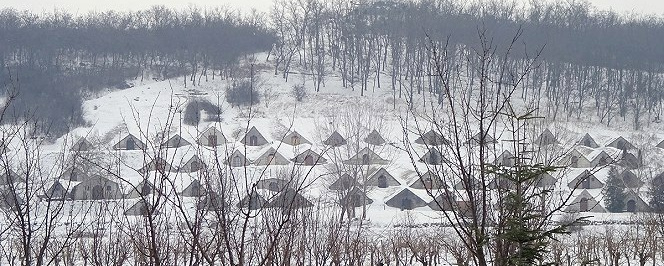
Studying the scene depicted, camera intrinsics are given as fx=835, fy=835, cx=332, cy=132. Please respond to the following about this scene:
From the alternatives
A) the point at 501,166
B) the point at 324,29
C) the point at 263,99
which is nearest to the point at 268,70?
the point at 263,99

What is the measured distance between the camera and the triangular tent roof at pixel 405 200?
30.6m

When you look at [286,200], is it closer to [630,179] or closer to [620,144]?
[630,179]

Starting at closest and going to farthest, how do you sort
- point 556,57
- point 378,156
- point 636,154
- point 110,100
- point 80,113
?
point 378,156, point 636,154, point 80,113, point 110,100, point 556,57

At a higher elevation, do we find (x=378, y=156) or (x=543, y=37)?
(x=543, y=37)

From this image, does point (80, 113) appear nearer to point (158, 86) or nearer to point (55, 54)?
point (158, 86)

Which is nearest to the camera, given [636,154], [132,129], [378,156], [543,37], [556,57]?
[378,156]

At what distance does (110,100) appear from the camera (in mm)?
50094

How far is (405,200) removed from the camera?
30.8 m

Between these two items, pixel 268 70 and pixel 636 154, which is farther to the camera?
pixel 268 70

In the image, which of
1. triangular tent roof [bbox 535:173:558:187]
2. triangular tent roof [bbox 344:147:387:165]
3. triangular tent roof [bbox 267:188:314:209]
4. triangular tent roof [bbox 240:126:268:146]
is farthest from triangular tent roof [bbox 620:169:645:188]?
triangular tent roof [bbox 267:188:314:209]

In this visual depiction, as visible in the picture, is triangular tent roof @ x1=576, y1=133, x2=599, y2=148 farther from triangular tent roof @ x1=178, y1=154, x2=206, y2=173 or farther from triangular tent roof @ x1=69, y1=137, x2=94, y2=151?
triangular tent roof @ x1=69, y1=137, x2=94, y2=151

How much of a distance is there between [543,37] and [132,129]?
121 feet

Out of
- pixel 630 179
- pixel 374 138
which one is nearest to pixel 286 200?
pixel 630 179

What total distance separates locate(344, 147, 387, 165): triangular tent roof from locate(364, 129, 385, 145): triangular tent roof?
3048mm
